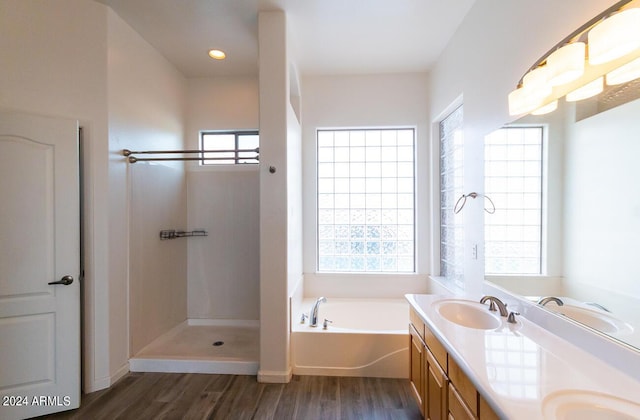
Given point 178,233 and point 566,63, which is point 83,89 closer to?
point 178,233

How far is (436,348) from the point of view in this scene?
1.45 meters

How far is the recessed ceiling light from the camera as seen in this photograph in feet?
9.11

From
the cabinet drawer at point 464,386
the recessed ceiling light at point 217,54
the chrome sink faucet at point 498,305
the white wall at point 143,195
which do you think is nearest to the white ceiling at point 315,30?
the recessed ceiling light at point 217,54

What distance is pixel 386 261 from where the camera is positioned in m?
3.30

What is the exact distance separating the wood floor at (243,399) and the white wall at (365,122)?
1085mm

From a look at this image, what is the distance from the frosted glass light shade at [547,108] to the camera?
1353mm

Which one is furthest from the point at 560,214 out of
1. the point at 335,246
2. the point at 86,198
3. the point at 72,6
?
the point at 72,6

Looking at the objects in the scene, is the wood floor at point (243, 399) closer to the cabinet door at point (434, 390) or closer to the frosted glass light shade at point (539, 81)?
the cabinet door at point (434, 390)

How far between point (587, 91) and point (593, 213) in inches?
21.3

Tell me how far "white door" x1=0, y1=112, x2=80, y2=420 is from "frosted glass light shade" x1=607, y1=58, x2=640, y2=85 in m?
3.06

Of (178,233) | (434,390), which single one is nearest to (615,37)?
(434,390)

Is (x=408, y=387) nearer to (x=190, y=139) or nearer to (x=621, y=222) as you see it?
(x=621, y=222)

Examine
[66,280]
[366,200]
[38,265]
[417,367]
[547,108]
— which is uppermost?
[547,108]

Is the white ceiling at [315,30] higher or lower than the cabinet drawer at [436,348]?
higher
